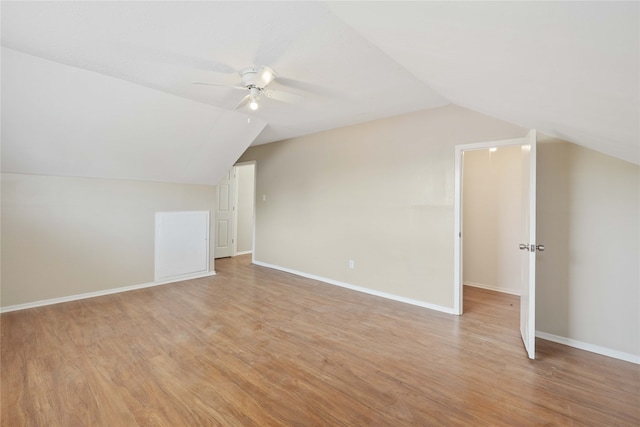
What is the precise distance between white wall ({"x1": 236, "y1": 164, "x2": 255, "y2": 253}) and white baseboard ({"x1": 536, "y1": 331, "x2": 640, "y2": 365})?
5.92 metres

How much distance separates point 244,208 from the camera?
703 cm

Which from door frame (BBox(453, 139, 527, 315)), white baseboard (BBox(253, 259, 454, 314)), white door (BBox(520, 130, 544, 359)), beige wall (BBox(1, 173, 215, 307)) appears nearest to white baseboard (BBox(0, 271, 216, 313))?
beige wall (BBox(1, 173, 215, 307))

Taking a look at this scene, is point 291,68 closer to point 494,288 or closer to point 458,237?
point 458,237

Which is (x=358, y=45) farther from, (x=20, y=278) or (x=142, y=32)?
(x=20, y=278)

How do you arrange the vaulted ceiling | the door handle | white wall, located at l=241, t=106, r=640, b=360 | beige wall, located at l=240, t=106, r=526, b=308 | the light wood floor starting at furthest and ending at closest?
beige wall, located at l=240, t=106, r=526, b=308
white wall, located at l=241, t=106, r=640, b=360
the door handle
the light wood floor
the vaulted ceiling

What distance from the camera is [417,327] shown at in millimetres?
2910

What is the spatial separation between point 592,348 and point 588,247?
2.96ft

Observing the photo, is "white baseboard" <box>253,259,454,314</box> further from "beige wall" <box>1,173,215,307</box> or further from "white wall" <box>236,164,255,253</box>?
"beige wall" <box>1,173,215,307</box>

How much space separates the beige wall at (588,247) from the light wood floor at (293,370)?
0.27 meters

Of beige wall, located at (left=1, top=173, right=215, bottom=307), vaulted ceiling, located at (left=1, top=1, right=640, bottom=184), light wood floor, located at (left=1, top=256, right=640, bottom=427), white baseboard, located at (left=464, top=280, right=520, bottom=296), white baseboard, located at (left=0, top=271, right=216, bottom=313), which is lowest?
light wood floor, located at (left=1, top=256, right=640, bottom=427)

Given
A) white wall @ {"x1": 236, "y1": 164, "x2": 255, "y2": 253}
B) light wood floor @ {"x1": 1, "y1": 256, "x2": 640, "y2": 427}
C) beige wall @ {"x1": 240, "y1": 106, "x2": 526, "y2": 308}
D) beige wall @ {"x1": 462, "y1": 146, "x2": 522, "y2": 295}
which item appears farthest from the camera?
white wall @ {"x1": 236, "y1": 164, "x2": 255, "y2": 253}

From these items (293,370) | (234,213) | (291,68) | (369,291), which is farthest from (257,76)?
(234,213)

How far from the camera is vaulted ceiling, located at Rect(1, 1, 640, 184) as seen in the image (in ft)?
3.71

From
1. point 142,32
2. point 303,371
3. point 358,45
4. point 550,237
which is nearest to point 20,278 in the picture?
point 142,32
